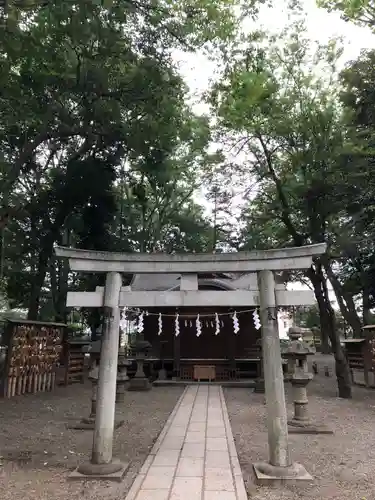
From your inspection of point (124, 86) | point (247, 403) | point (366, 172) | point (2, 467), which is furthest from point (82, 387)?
point (366, 172)

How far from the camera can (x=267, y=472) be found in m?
4.87

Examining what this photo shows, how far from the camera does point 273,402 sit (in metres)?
5.14

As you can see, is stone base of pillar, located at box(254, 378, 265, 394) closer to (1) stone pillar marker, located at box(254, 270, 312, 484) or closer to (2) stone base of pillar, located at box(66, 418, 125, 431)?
(2) stone base of pillar, located at box(66, 418, 125, 431)

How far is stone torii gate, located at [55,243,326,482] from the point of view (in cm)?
508

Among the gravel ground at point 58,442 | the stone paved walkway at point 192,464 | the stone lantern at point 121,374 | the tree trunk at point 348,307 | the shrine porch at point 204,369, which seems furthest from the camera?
the tree trunk at point 348,307

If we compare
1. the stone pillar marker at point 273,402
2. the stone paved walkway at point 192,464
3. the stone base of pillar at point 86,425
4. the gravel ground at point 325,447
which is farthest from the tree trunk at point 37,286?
the stone pillar marker at point 273,402

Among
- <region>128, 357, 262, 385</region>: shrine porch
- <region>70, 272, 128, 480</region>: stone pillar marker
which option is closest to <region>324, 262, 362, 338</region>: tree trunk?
<region>128, 357, 262, 385</region>: shrine porch

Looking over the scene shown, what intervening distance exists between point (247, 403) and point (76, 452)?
616cm

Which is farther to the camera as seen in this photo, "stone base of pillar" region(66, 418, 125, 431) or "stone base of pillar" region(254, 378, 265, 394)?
"stone base of pillar" region(254, 378, 265, 394)

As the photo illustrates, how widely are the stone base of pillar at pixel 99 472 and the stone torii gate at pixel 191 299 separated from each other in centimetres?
1

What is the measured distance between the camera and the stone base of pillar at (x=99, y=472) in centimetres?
483

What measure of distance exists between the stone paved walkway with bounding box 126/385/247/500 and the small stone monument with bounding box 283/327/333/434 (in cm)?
141

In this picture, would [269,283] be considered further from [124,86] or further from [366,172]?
[366,172]

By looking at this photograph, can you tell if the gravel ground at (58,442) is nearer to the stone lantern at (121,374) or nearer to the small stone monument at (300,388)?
the stone lantern at (121,374)
